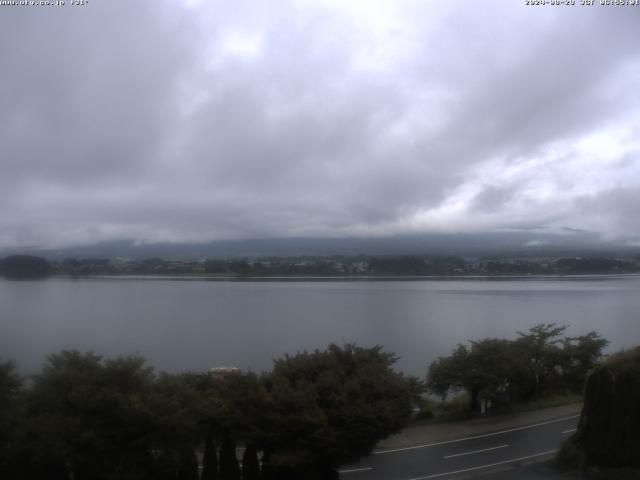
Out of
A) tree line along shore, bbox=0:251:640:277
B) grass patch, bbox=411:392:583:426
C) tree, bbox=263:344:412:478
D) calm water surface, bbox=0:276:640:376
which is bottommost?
grass patch, bbox=411:392:583:426

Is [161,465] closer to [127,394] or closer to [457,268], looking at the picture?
[127,394]

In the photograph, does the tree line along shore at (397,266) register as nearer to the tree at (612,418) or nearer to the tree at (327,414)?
the tree at (327,414)

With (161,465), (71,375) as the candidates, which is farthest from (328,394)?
(71,375)

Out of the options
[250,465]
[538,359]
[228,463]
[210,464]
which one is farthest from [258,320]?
[228,463]

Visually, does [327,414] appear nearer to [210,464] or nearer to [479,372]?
[210,464]

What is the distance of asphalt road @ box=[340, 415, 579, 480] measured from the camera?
15.1m

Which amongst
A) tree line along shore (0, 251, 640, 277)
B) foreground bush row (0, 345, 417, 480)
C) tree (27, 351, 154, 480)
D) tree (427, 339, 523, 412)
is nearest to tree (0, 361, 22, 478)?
foreground bush row (0, 345, 417, 480)

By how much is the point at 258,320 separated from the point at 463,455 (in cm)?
3369

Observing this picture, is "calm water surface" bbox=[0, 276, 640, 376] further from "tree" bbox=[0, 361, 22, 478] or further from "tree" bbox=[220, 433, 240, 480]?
"tree" bbox=[220, 433, 240, 480]

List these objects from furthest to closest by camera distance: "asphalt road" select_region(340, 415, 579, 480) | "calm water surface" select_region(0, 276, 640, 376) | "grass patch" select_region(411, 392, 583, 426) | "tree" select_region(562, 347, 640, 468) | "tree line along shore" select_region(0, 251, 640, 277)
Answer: "tree line along shore" select_region(0, 251, 640, 277) < "calm water surface" select_region(0, 276, 640, 376) < "grass patch" select_region(411, 392, 583, 426) < "asphalt road" select_region(340, 415, 579, 480) < "tree" select_region(562, 347, 640, 468)

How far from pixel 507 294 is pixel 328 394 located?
6681cm

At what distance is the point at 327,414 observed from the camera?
12.9 metres

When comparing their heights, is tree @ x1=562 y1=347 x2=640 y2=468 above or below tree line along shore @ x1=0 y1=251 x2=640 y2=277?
below

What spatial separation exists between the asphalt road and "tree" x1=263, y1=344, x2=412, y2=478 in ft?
7.59
